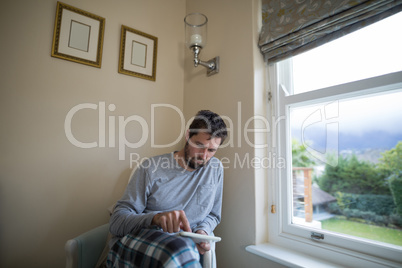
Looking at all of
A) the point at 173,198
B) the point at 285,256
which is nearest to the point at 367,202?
the point at 285,256

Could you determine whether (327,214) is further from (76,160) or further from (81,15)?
(81,15)

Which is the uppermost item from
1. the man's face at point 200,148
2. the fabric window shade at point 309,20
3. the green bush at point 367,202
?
the fabric window shade at point 309,20

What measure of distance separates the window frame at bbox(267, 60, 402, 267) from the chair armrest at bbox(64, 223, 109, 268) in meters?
0.91

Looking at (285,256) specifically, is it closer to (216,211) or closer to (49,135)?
(216,211)

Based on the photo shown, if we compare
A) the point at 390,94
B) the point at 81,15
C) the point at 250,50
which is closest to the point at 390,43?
the point at 390,94

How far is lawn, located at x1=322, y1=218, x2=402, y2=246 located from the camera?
0.89 m

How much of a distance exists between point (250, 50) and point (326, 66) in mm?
418

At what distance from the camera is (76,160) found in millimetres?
1288

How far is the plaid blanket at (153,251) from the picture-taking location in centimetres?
66

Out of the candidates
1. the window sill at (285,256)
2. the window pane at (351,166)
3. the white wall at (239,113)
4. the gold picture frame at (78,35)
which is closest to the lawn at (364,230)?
the window pane at (351,166)

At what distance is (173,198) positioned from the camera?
1095 millimetres

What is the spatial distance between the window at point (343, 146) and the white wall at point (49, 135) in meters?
1.01

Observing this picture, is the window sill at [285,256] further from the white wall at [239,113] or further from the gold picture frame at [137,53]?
the gold picture frame at [137,53]

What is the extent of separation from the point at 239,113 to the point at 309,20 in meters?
0.58
